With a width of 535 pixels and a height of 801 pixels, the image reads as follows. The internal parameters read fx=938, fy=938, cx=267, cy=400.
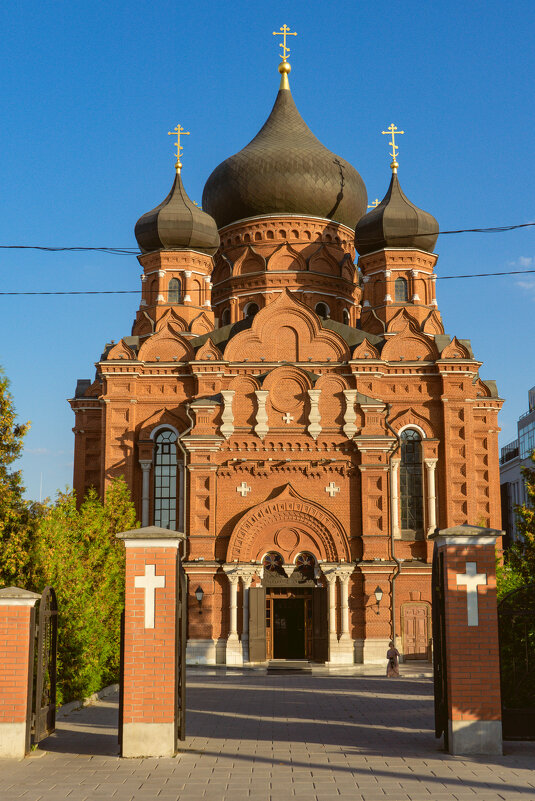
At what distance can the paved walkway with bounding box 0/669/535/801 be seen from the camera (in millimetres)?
9133

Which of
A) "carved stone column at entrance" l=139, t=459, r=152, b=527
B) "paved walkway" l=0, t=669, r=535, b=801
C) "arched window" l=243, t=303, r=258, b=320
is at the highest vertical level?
"arched window" l=243, t=303, r=258, b=320

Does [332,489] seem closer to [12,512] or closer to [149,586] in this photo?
[12,512]

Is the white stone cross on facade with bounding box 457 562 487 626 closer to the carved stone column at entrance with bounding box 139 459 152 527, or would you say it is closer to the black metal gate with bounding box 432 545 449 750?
the black metal gate with bounding box 432 545 449 750

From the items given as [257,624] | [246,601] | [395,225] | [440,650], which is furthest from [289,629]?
[440,650]

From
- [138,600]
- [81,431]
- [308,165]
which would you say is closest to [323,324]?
[308,165]

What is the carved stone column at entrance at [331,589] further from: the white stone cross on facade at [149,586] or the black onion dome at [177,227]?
the white stone cross on facade at [149,586]

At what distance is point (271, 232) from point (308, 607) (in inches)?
589

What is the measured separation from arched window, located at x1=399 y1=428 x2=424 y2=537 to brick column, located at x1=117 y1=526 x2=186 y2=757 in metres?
19.8

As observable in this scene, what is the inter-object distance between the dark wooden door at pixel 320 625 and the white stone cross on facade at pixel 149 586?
1758cm

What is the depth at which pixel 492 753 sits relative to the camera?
11.1 metres

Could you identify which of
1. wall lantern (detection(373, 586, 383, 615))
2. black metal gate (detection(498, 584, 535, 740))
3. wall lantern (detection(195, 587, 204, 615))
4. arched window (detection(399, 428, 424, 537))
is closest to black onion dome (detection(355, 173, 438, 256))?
arched window (detection(399, 428, 424, 537))

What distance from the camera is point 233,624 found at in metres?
28.3

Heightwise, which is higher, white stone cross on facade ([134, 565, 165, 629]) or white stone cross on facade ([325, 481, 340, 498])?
white stone cross on facade ([325, 481, 340, 498])

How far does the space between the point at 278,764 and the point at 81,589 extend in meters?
7.78
